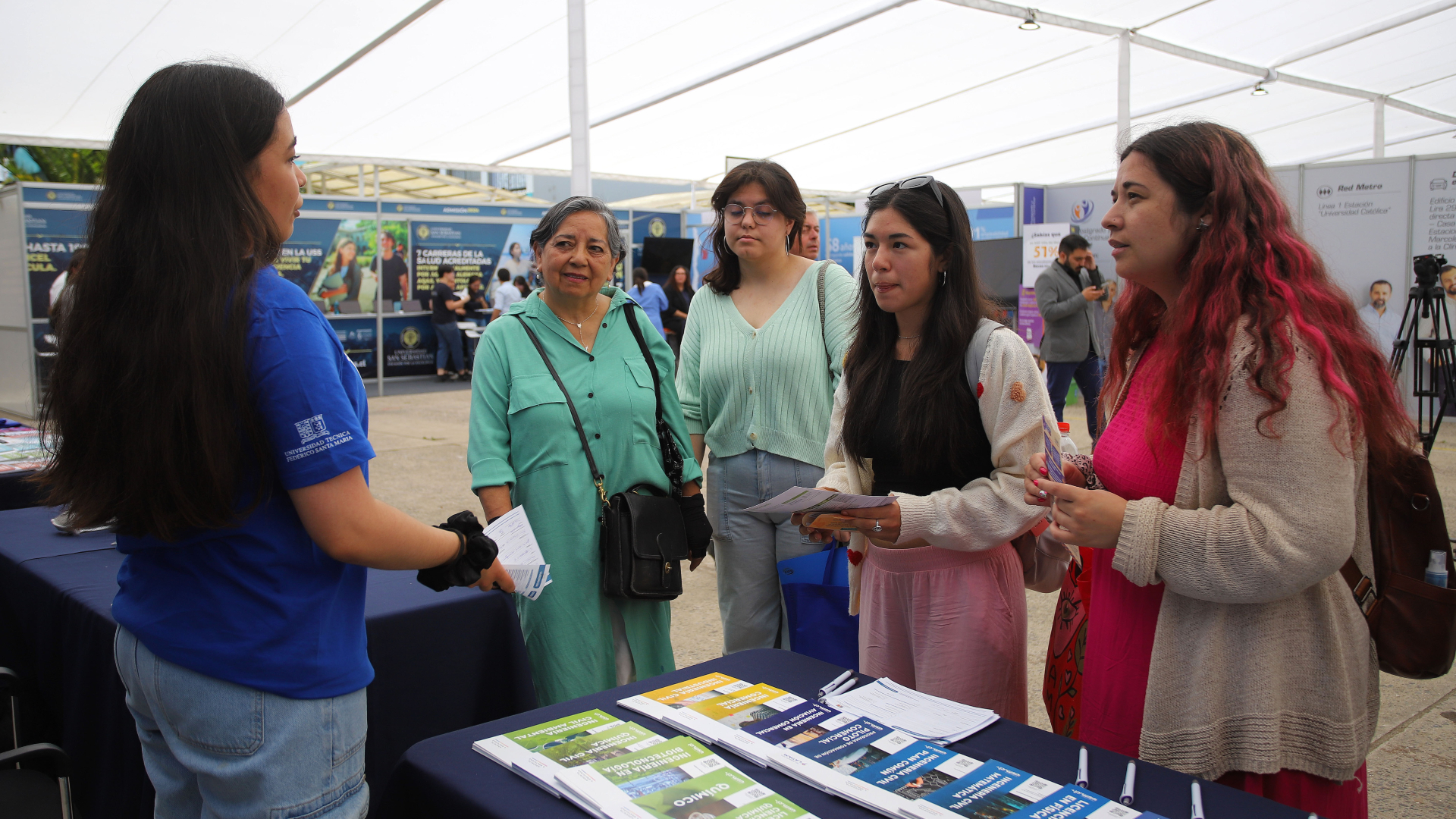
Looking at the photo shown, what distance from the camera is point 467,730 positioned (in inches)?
55.8

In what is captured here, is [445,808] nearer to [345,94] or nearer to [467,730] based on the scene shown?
[467,730]

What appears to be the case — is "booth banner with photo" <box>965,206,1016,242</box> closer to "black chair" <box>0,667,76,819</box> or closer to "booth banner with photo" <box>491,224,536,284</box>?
"booth banner with photo" <box>491,224,536,284</box>

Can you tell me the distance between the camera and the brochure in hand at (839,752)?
1206 mm

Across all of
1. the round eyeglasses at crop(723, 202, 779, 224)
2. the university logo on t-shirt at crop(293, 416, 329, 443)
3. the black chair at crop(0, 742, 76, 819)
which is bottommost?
the black chair at crop(0, 742, 76, 819)

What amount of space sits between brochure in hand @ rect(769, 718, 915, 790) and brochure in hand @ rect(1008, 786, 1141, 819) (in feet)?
0.69

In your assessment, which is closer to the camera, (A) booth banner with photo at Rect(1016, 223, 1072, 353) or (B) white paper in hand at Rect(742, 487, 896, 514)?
(B) white paper in hand at Rect(742, 487, 896, 514)

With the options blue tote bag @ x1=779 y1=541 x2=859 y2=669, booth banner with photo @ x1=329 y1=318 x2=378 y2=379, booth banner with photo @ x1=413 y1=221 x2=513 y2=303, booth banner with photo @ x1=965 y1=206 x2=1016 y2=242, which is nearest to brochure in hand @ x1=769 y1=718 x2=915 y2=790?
blue tote bag @ x1=779 y1=541 x2=859 y2=669

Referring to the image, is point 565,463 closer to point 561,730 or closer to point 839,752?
point 561,730

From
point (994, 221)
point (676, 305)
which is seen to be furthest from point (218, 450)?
point (676, 305)

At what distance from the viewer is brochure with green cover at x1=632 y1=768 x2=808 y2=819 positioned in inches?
43.4

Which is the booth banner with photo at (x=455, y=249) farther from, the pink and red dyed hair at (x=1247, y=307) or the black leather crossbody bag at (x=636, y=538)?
the pink and red dyed hair at (x=1247, y=307)

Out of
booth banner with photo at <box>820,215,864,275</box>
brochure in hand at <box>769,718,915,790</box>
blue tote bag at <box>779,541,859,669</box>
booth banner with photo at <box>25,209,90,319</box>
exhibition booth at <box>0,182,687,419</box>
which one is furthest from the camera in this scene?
booth banner with photo at <box>820,215,864,275</box>

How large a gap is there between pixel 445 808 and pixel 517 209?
50.5ft

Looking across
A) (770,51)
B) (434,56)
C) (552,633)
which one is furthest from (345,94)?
(552,633)
